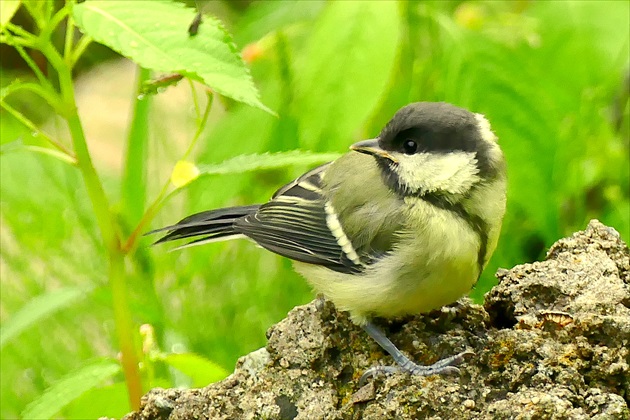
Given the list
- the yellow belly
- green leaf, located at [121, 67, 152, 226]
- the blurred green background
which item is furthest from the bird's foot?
green leaf, located at [121, 67, 152, 226]

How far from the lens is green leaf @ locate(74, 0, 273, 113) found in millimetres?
1264

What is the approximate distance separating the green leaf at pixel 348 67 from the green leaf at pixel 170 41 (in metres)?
0.42

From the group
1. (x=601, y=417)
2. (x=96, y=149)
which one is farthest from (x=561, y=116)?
(x=96, y=149)

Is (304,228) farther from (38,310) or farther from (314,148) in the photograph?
(38,310)

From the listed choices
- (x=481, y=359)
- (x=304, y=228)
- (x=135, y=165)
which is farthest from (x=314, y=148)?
(x=481, y=359)

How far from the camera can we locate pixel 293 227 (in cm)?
179

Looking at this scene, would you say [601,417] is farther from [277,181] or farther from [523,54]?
[277,181]

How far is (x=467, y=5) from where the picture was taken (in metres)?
2.70

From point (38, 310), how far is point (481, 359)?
894 millimetres

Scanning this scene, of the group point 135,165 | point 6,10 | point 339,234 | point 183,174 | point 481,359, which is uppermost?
point 135,165

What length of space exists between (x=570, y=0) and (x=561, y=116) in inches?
11.3

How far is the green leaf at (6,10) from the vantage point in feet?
4.07

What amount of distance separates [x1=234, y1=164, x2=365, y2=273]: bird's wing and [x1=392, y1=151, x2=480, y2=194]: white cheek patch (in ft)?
0.69

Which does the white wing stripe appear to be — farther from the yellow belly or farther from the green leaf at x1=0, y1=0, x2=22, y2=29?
the green leaf at x1=0, y1=0, x2=22, y2=29
